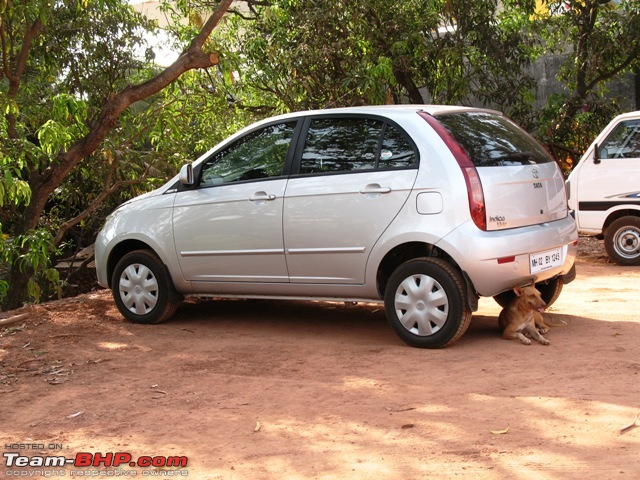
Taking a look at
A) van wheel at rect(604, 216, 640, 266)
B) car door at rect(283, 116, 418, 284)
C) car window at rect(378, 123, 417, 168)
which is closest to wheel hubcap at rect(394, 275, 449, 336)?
car door at rect(283, 116, 418, 284)

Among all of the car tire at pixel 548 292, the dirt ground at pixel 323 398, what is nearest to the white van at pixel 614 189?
the dirt ground at pixel 323 398

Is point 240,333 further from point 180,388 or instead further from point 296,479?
point 296,479

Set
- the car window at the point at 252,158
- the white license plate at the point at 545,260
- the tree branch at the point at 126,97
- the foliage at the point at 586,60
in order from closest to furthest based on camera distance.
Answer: the white license plate at the point at 545,260 < the car window at the point at 252,158 < the tree branch at the point at 126,97 < the foliage at the point at 586,60

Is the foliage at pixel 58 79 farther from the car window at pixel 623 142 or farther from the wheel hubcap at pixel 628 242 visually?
the wheel hubcap at pixel 628 242

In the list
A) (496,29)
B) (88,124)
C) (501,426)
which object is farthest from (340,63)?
(501,426)

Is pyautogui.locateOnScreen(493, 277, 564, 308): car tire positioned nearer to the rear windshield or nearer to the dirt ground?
the dirt ground

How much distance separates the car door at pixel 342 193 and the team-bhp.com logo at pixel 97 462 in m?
2.60

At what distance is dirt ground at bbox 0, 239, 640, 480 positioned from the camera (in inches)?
165

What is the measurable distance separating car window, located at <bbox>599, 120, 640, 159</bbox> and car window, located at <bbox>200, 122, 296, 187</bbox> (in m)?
5.02

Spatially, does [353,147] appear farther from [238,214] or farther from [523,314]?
[523,314]

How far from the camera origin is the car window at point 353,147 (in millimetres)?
6469

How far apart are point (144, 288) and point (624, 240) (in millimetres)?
6020

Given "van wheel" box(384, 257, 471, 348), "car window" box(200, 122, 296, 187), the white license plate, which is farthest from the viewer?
"car window" box(200, 122, 296, 187)

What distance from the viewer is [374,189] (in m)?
6.42
